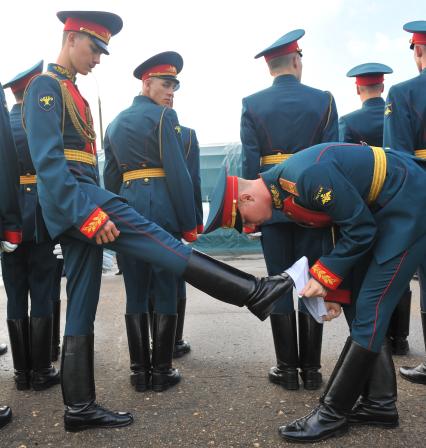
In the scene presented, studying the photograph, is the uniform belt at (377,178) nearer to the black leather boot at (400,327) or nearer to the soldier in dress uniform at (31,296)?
the black leather boot at (400,327)

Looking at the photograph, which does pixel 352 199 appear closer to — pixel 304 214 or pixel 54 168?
pixel 304 214

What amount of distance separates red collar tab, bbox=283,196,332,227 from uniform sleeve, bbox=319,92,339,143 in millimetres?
871

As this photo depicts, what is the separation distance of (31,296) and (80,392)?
87 centimetres

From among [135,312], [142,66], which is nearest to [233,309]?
[135,312]

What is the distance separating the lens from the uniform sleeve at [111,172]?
10.3 feet

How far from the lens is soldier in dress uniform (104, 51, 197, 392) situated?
2820 millimetres

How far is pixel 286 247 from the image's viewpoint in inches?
111

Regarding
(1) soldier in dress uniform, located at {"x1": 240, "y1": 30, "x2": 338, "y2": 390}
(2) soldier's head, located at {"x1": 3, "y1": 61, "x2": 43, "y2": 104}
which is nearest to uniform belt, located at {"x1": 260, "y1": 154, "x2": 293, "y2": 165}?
(1) soldier in dress uniform, located at {"x1": 240, "y1": 30, "x2": 338, "y2": 390}

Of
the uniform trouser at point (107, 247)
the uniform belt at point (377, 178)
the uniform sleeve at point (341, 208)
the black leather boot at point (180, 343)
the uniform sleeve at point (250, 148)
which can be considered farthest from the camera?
the black leather boot at point (180, 343)

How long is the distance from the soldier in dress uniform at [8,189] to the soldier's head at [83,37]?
1.30 feet

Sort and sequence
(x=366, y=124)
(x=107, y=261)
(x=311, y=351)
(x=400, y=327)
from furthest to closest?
(x=107, y=261), (x=366, y=124), (x=400, y=327), (x=311, y=351)

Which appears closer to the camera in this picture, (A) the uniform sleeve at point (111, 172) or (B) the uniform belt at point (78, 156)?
(B) the uniform belt at point (78, 156)

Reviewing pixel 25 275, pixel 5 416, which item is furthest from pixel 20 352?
pixel 5 416

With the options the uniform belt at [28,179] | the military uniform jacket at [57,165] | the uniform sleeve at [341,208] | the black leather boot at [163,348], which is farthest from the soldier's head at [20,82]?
the uniform sleeve at [341,208]
